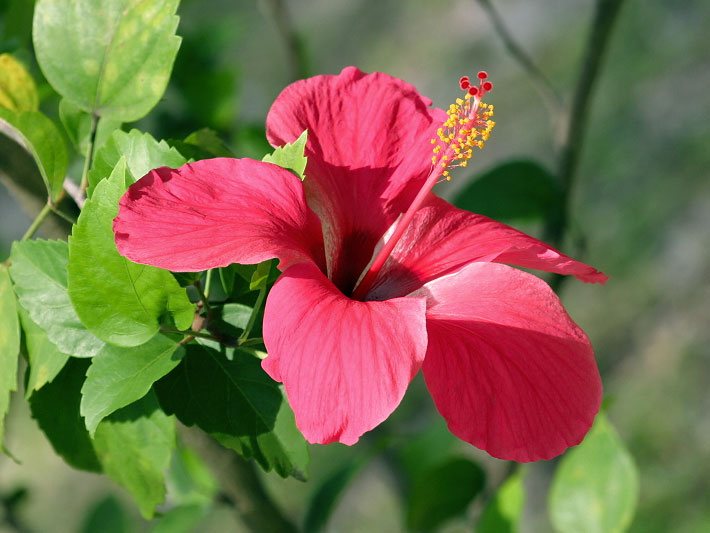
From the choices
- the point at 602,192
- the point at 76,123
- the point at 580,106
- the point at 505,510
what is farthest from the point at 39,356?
the point at 602,192

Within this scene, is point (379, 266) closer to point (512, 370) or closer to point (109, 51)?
point (512, 370)

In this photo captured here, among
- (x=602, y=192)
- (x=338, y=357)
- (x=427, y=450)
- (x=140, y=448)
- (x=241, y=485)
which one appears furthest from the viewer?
(x=602, y=192)

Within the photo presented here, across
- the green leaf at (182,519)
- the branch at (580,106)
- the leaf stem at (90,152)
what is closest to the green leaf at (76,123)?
the leaf stem at (90,152)

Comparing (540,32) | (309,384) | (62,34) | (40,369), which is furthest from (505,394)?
(540,32)

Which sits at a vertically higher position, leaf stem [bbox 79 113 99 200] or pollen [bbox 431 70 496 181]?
leaf stem [bbox 79 113 99 200]

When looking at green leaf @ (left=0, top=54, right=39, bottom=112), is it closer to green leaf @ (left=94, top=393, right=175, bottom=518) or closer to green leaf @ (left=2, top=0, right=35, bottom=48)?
green leaf @ (left=94, top=393, right=175, bottom=518)

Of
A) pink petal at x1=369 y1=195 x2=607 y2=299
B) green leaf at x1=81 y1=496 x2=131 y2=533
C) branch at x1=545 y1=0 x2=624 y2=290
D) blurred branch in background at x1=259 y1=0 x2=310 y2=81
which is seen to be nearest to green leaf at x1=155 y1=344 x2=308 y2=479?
pink petal at x1=369 y1=195 x2=607 y2=299

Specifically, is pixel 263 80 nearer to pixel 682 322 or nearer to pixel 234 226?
pixel 682 322
